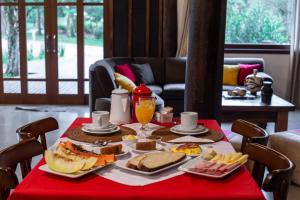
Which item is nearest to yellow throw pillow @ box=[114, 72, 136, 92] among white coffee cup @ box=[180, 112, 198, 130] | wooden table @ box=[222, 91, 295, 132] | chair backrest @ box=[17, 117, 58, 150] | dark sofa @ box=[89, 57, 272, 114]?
dark sofa @ box=[89, 57, 272, 114]

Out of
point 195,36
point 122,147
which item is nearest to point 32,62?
point 195,36

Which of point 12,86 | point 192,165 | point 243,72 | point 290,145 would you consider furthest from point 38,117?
point 192,165

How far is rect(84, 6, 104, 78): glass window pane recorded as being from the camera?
7.15 m

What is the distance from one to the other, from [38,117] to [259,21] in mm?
3849

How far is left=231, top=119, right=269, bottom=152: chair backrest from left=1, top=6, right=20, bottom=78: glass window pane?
549 cm

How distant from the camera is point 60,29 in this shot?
7184 millimetres

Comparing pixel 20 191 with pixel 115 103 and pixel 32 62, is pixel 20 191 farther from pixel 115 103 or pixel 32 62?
pixel 32 62

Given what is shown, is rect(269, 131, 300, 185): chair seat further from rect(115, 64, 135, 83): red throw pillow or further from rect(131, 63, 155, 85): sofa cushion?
rect(131, 63, 155, 85): sofa cushion

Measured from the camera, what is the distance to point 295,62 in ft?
23.7

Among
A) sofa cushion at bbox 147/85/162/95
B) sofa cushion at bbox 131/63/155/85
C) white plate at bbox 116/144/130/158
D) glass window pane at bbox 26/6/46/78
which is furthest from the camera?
glass window pane at bbox 26/6/46/78

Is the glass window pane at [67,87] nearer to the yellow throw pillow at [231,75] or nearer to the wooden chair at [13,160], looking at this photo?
the yellow throw pillow at [231,75]

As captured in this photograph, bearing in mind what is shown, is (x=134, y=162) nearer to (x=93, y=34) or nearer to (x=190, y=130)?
(x=190, y=130)

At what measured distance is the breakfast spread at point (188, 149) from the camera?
1.96m

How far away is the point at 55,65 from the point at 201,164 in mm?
5780
